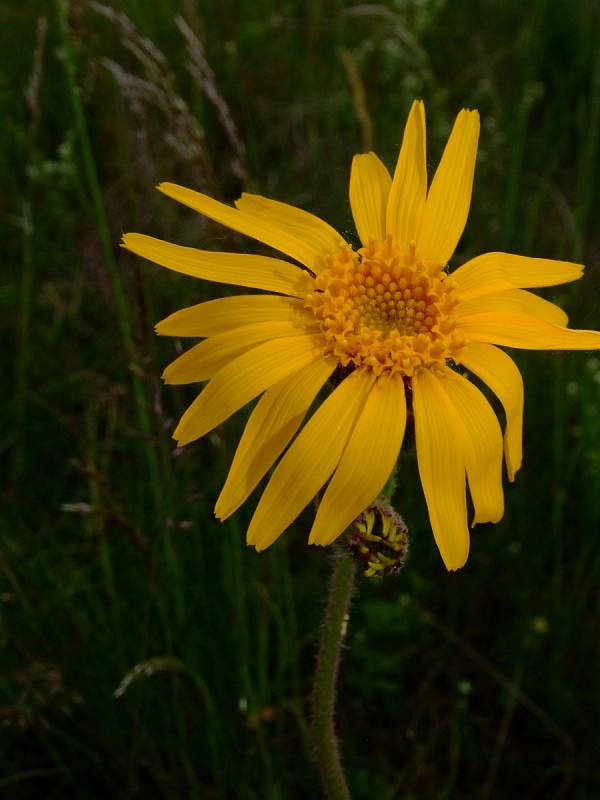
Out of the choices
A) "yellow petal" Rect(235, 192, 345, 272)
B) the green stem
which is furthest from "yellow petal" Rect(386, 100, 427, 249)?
the green stem

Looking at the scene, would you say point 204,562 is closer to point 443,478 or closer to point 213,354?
point 213,354

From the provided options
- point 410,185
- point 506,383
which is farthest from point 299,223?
point 506,383

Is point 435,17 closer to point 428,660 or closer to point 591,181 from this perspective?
point 591,181

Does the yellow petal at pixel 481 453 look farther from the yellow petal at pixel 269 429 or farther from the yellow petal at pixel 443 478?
the yellow petal at pixel 269 429

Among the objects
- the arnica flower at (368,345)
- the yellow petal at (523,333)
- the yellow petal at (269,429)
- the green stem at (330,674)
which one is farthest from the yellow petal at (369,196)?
the green stem at (330,674)

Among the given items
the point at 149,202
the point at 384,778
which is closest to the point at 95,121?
the point at 149,202
